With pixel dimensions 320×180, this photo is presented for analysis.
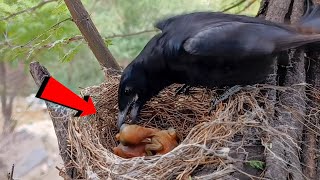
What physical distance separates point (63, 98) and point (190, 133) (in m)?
0.79

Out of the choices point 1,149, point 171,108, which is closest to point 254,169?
point 171,108

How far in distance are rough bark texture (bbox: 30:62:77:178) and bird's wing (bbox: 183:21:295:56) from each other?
29.0 inches

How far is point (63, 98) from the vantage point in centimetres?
296

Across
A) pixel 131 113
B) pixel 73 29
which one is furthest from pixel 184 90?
pixel 73 29

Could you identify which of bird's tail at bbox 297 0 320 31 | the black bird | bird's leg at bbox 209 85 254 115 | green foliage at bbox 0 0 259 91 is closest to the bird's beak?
the black bird

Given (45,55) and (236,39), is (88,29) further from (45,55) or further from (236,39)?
(45,55)

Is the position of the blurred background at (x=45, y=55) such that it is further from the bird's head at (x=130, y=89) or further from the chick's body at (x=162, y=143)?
the chick's body at (x=162, y=143)

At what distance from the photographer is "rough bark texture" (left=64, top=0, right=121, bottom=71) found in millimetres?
3352

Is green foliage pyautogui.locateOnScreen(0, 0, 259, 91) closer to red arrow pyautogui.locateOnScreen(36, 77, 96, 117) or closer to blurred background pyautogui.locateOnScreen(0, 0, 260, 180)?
blurred background pyautogui.locateOnScreen(0, 0, 260, 180)

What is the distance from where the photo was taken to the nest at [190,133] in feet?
7.61

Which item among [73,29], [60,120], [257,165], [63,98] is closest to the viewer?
[257,165]

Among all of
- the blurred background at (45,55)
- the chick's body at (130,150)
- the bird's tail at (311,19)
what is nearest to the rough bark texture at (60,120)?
the chick's body at (130,150)

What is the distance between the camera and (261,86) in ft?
9.24

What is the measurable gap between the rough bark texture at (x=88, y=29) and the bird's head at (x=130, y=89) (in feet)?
1.40
